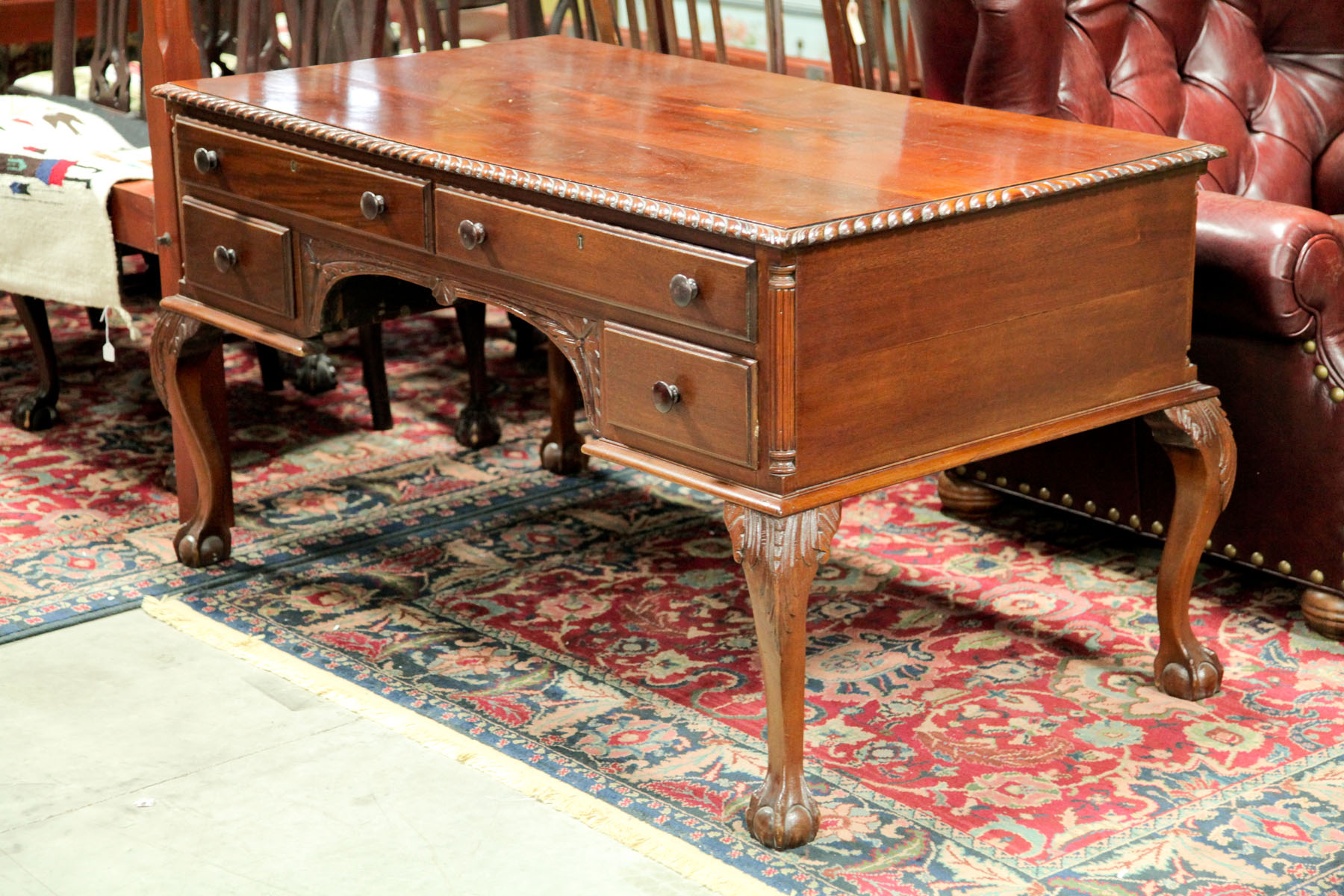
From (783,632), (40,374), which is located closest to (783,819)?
(783,632)

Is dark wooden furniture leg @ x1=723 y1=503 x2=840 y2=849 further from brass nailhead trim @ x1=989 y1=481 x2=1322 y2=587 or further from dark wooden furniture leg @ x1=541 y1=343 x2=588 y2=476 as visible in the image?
dark wooden furniture leg @ x1=541 y1=343 x2=588 y2=476

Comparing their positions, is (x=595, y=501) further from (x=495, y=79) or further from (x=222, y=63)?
(x=222, y=63)

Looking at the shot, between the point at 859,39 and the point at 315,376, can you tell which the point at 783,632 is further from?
the point at 315,376

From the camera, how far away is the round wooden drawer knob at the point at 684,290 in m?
2.14

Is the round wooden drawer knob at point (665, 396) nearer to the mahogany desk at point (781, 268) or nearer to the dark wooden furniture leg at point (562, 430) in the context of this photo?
the mahogany desk at point (781, 268)

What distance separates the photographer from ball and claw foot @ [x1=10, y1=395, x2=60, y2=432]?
157 inches

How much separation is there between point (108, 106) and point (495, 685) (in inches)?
82.6

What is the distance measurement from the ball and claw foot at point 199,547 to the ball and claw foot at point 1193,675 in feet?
5.61

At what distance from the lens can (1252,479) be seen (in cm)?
292

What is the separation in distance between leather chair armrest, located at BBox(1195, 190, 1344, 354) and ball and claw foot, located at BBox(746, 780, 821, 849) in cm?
110

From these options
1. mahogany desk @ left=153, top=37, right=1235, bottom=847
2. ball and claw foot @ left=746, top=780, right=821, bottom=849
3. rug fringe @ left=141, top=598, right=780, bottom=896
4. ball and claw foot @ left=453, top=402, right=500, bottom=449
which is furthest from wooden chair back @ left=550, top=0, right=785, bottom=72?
ball and claw foot @ left=746, top=780, right=821, bottom=849

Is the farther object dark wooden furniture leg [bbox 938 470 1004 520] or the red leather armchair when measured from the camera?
dark wooden furniture leg [bbox 938 470 1004 520]

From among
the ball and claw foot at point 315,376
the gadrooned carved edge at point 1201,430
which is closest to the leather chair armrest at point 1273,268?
the gadrooned carved edge at point 1201,430

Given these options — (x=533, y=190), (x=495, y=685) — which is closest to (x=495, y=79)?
(x=533, y=190)
